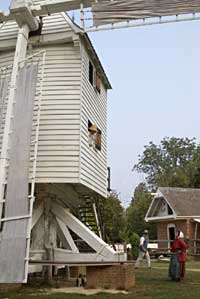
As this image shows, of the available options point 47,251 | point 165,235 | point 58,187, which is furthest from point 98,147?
point 165,235

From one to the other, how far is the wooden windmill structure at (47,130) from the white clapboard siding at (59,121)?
25 mm

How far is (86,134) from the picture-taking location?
1212cm

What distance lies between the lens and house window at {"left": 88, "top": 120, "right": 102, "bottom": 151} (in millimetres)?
12614

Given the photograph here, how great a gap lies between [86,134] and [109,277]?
12.5 feet

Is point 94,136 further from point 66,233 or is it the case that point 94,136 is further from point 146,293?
point 146,293

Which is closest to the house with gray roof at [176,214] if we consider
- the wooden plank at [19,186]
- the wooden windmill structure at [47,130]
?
the wooden windmill structure at [47,130]

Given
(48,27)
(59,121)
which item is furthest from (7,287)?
(48,27)

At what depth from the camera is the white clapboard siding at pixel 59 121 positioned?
11.1 meters

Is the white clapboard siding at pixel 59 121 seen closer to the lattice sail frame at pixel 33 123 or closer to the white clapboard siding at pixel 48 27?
the lattice sail frame at pixel 33 123

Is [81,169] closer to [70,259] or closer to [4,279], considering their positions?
[70,259]

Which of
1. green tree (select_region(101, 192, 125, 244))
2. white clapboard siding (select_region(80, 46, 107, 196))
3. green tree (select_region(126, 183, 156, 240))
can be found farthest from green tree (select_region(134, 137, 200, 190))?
white clapboard siding (select_region(80, 46, 107, 196))

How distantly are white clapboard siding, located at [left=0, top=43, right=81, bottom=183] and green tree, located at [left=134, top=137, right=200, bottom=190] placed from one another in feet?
139

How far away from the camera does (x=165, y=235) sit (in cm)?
3422

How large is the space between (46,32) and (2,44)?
127 cm
